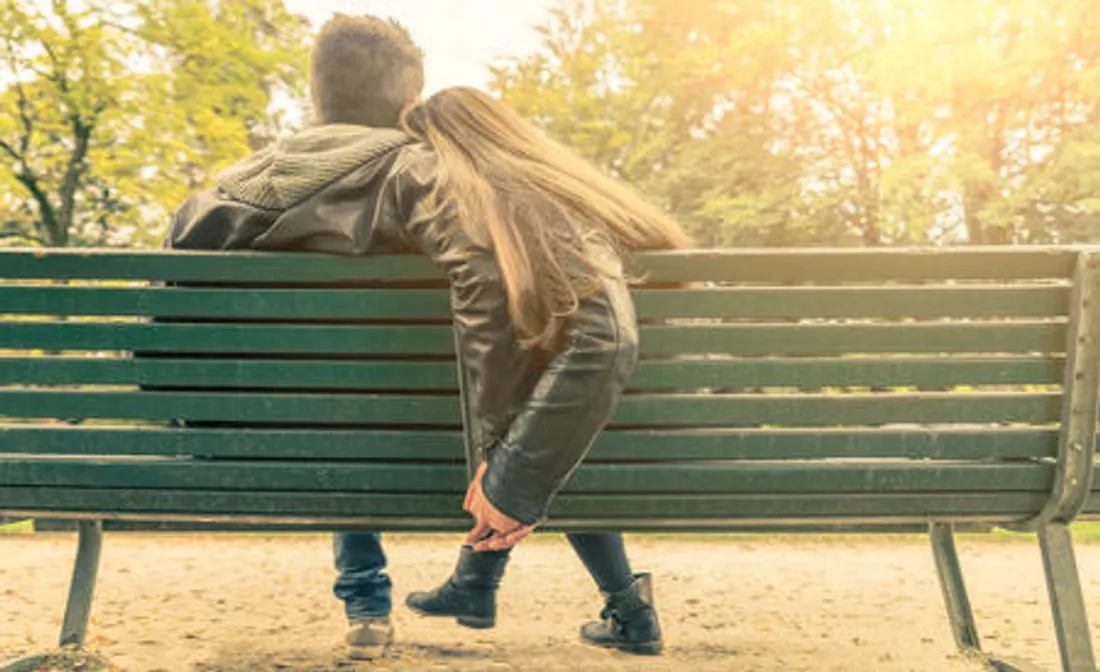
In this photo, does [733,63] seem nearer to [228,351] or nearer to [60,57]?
[60,57]

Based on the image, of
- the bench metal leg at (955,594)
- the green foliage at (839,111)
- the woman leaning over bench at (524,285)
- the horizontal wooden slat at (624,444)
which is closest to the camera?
the woman leaning over bench at (524,285)

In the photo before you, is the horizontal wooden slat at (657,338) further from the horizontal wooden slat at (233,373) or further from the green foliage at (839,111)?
the green foliage at (839,111)

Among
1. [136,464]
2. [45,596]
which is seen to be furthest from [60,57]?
[136,464]

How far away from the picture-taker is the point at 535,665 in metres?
3.28

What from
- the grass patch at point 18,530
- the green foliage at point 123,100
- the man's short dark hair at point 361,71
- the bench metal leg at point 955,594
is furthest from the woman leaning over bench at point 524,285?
the green foliage at point 123,100

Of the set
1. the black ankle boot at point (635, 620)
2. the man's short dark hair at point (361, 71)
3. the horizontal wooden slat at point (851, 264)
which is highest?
the man's short dark hair at point (361, 71)

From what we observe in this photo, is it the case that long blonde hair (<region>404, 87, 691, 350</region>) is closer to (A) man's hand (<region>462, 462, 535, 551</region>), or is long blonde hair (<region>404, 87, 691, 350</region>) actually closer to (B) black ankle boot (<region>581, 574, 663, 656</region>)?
(A) man's hand (<region>462, 462, 535, 551</region>)

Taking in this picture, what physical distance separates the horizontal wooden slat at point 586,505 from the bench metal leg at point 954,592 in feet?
2.37

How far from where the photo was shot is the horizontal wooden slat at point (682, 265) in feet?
7.88

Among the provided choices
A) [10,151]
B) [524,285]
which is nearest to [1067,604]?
[524,285]

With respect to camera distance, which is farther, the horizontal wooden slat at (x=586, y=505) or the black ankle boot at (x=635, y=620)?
the black ankle boot at (x=635, y=620)

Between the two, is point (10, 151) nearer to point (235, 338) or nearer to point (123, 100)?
point (123, 100)

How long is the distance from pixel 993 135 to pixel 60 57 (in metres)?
13.3

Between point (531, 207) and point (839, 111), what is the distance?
19.0 meters
